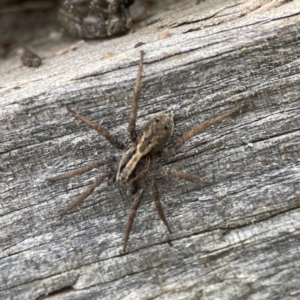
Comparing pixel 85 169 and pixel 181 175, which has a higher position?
pixel 85 169

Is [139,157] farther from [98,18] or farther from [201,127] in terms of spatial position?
[98,18]

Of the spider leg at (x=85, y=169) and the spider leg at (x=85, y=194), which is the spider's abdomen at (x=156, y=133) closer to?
the spider leg at (x=85, y=169)

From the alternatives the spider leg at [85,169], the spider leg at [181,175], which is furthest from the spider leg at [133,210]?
the spider leg at [85,169]

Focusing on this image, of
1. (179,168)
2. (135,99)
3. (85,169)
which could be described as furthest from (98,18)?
(179,168)

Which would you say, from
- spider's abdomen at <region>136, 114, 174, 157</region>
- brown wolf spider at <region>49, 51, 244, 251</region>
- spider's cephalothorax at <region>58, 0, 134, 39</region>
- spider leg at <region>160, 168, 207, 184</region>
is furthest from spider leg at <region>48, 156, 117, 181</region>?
spider's cephalothorax at <region>58, 0, 134, 39</region>

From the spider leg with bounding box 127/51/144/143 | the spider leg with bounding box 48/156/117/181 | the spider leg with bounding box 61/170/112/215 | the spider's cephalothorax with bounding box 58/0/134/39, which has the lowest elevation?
the spider leg with bounding box 61/170/112/215

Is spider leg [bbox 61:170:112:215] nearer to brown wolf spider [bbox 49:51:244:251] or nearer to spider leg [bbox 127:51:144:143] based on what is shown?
brown wolf spider [bbox 49:51:244:251]
